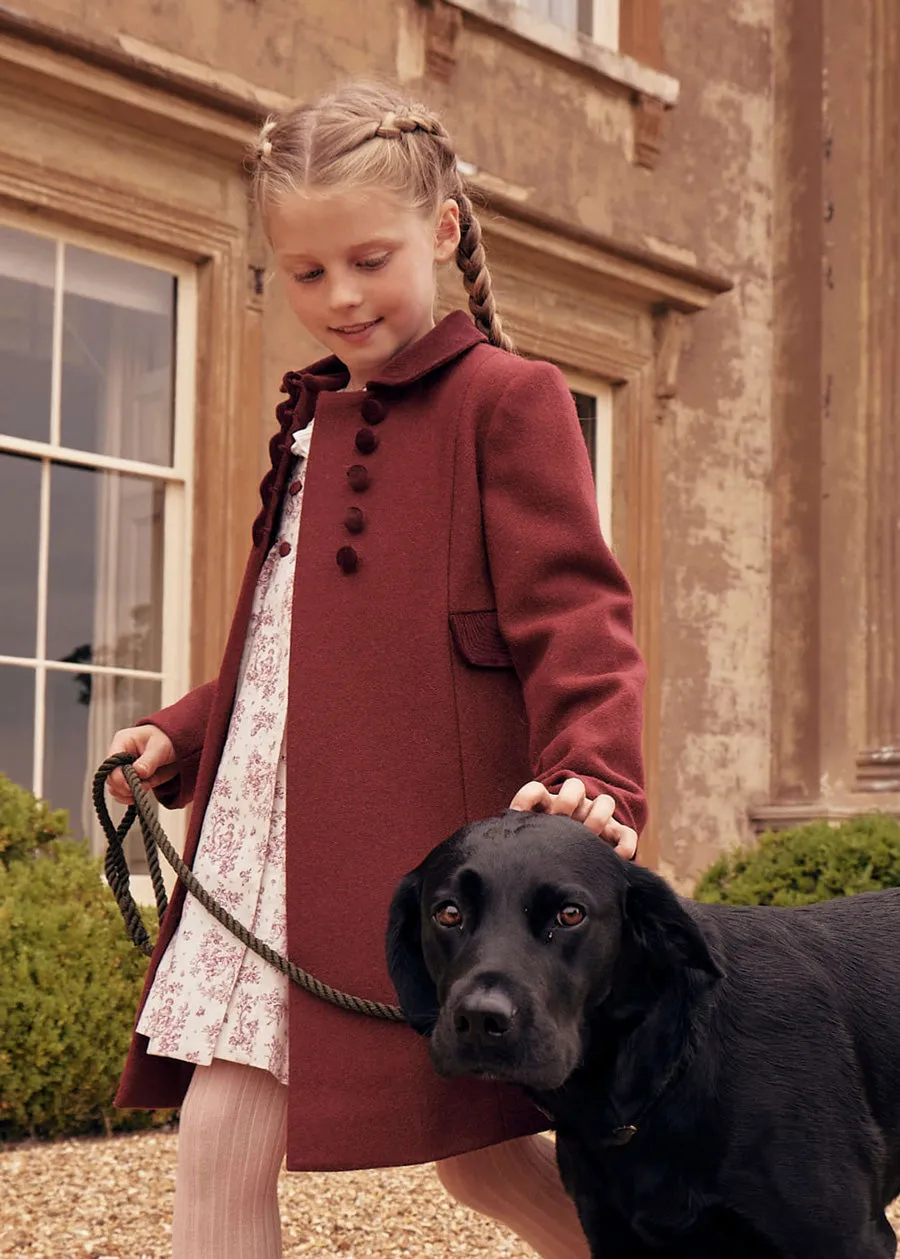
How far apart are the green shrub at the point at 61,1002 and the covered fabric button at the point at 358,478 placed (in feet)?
10.0

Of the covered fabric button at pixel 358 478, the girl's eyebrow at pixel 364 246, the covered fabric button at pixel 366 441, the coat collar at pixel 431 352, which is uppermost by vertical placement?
the girl's eyebrow at pixel 364 246

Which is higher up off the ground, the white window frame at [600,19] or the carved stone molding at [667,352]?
the white window frame at [600,19]

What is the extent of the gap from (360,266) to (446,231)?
211 mm

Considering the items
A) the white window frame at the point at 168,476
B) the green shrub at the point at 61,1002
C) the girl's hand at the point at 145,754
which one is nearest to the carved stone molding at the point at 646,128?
the white window frame at the point at 168,476

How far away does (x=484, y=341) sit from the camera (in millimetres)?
2447

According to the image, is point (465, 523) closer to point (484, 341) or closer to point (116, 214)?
point (484, 341)

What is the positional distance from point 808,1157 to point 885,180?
26.4ft

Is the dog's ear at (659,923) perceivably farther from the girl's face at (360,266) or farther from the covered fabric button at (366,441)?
the girl's face at (360,266)

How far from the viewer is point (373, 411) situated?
2.36 m

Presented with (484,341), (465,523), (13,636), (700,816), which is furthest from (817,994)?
(700,816)

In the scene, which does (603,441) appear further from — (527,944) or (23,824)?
(527,944)

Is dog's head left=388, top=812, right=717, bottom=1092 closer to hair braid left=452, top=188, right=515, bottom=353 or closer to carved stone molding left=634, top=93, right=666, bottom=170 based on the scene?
hair braid left=452, top=188, right=515, bottom=353

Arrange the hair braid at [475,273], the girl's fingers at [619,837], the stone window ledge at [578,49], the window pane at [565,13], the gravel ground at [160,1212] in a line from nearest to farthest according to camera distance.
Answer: the girl's fingers at [619,837] → the hair braid at [475,273] → the gravel ground at [160,1212] → the stone window ledge at [578,49] → the window pane at [565,13]

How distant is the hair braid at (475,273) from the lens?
2.51 metres
